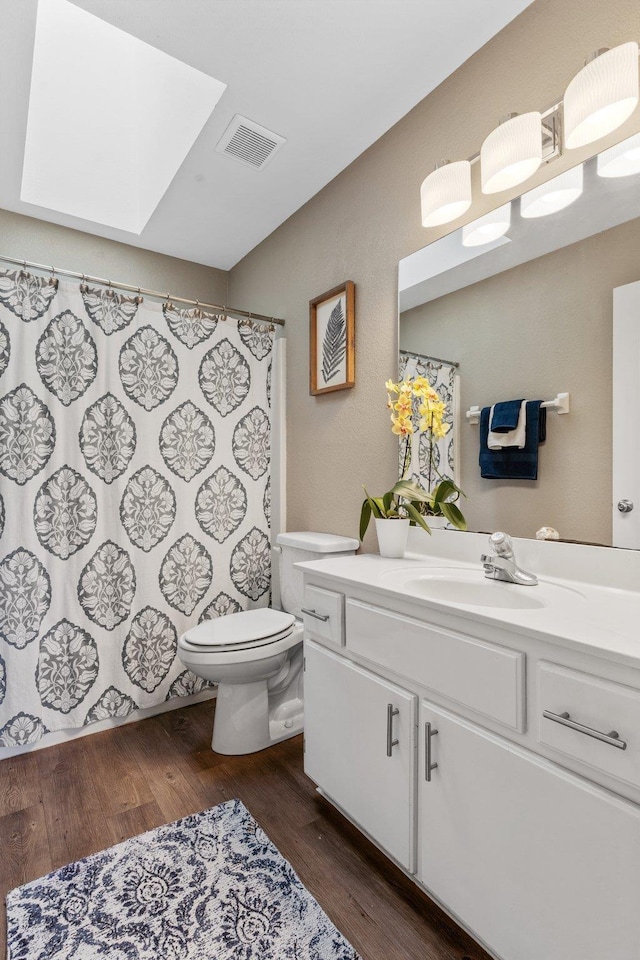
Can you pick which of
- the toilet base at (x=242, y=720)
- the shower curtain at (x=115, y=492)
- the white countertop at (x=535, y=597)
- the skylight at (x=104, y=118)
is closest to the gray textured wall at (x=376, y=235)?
the shower curtain at (x=115, y=492)

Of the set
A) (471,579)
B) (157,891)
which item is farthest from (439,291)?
(157,891)

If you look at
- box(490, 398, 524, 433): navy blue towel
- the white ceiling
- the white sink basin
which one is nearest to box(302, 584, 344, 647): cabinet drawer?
the white sink basin

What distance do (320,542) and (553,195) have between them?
141cm

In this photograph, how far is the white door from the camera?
120cm

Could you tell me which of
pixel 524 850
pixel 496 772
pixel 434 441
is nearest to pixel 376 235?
pixel 434 441

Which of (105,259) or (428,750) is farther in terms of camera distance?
(105,259)

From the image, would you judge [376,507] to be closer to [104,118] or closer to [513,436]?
[513,436]

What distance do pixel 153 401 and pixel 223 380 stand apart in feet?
1.20

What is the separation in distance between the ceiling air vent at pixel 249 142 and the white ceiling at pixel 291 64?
3 centimetres

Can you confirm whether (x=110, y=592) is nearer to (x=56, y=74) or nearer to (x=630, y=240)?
(x=56, y=74)

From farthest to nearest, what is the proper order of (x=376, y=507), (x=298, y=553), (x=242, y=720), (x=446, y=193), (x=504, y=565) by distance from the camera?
1. (x=298, y=553)
2. (x=242, y=720)
3. (x=376, y=507)
4. (x=446, y=193)
5. (x=504, y=565)

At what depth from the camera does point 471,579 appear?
140 cm

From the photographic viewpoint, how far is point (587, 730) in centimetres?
83

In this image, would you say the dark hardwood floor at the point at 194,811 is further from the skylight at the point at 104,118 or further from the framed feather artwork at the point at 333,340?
the skylight at the point at 104,118
